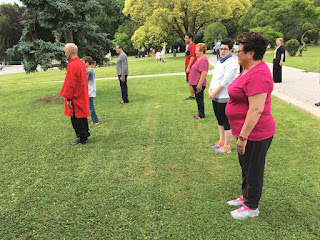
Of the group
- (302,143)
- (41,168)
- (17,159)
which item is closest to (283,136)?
(302,143)

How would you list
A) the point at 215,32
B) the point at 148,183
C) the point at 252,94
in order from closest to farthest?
the point at 252,94 < the point at 148,183 < the point at 215,32

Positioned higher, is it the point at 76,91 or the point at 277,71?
the point at 76,91

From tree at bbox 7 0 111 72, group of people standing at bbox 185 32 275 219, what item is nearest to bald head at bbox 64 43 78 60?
group of people standing at bbox 185 32 275 219

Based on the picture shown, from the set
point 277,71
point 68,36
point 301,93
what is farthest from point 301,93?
point 68,36

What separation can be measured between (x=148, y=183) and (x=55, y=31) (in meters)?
8.18

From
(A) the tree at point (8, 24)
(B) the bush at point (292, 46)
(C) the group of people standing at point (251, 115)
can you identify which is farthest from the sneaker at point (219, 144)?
(A) the tree at point (8, 24)

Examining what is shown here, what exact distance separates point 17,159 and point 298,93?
9.13 metres

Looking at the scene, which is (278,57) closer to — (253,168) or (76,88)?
(76,88)

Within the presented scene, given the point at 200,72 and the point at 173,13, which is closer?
the point at 200,72

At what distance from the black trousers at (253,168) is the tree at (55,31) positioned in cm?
835

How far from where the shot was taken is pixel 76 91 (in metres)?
5.18

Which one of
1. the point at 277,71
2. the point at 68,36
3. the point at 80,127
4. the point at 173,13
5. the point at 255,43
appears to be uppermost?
the point at 173,13

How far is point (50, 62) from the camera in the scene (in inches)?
373

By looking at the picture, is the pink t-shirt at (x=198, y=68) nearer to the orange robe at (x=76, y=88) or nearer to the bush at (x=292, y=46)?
the orange robe at (x=76, y=88)
